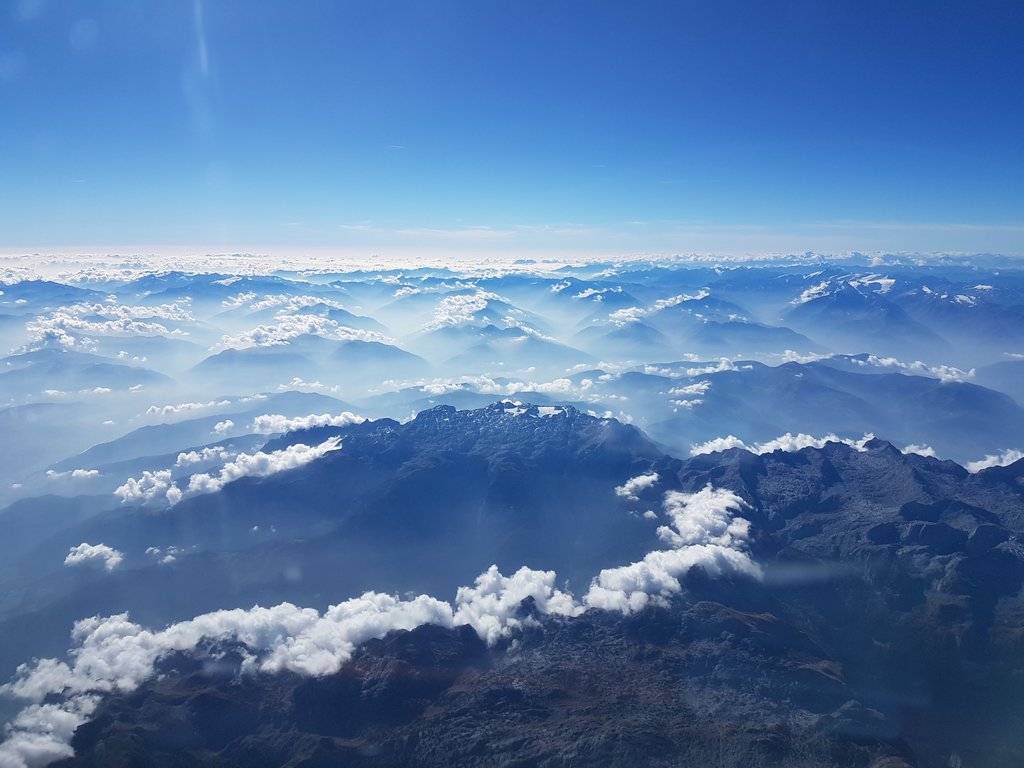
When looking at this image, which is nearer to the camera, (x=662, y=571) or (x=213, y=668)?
(x=213, y=668)

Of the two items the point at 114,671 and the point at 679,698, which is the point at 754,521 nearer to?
the point at 679,698

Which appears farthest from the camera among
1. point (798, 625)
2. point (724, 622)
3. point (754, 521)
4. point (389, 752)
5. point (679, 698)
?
point (754, 521)

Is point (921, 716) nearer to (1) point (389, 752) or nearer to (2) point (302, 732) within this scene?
(1) point (389, 752)

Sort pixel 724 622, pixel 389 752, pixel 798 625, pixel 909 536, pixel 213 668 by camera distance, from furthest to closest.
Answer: pixel 909 536 < pixel 798 625 < pixel 724 622 < pixel 213 668 < pixel 389 752

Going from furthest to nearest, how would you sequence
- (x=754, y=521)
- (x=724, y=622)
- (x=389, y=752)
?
1. (x=754, y=521)
2. (x=724, y=622)
3. (x=389, y=752)

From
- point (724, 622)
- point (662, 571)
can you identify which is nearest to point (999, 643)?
point (724, 622)

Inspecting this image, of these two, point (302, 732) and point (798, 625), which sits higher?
point (302, 732)

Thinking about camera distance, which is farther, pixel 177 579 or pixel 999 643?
pixel 177 579

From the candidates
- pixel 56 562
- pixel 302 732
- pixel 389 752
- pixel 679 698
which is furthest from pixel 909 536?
pixel 56 562

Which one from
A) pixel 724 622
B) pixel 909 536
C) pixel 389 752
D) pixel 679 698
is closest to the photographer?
pixel 389 752
